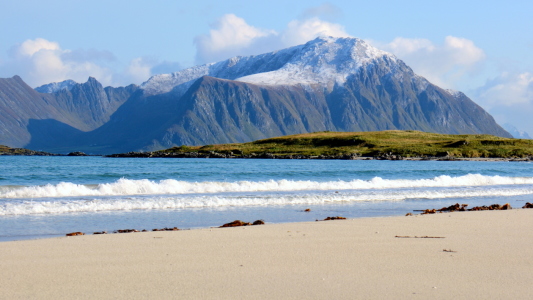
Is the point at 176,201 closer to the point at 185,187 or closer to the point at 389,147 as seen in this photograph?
the point at 185,187

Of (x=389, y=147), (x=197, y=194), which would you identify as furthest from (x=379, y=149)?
(x=197, y=194)

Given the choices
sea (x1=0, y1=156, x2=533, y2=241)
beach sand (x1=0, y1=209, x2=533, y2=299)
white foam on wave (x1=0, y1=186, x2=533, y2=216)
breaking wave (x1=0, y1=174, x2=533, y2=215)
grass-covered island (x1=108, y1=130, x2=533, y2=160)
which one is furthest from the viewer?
grass-covered island (x1=108, y1=130, x2=533, y2=160)

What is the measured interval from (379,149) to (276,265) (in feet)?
328

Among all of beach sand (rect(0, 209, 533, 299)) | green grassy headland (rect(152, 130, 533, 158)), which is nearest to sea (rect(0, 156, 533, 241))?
beach sand (rect(0, 209, 533, 299))

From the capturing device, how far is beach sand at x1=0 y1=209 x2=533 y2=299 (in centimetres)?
808

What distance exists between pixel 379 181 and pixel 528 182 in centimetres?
1337

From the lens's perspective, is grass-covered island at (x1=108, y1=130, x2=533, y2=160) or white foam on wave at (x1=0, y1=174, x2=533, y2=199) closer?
white foam on wave at (x1=0, y1=174, x2=533, y2=199)

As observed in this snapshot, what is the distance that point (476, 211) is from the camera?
2005 cm

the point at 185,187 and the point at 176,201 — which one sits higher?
the point at 185,187

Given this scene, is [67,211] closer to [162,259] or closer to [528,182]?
[162,259]

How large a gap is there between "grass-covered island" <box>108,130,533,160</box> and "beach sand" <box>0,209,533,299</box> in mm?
84853

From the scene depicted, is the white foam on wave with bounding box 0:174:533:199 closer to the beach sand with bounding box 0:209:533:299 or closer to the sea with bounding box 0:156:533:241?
the sea with bounding box 0:156:533:241

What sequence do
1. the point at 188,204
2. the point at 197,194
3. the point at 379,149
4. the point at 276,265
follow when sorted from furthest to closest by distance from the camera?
the point at 379,149 < the point at 197,194 < the point at 188,204 < the point at 276,265

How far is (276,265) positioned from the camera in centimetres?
984
